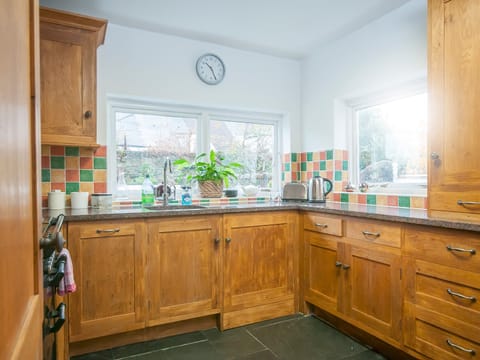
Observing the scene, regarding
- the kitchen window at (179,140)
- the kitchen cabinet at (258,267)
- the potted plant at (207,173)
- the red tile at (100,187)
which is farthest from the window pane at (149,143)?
the kitchen cabinet at (258,267)

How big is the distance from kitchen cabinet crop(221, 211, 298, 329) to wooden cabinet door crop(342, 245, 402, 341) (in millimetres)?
498

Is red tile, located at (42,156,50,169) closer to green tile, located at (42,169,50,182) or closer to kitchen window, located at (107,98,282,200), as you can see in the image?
green tile, located at (42,169,50,182)

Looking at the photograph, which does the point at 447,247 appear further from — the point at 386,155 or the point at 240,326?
the point at 240,326

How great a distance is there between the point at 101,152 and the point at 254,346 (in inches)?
69.2

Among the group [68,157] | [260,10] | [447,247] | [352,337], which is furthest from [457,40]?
[68,157]

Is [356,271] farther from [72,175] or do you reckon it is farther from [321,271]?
[72,175]

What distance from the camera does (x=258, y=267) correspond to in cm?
248

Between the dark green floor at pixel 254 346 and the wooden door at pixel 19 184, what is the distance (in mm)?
1594

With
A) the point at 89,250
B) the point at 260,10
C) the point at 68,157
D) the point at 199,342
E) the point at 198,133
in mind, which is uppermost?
the point at 260,10

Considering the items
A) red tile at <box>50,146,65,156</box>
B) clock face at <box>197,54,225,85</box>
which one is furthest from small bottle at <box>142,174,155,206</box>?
clock face at <box>197,54,225,85</box>

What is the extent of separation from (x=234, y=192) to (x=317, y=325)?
129 cm

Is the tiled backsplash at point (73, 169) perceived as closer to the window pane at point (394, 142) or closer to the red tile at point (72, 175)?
the red tile at point (72, 175)

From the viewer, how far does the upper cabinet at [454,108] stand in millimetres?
1712

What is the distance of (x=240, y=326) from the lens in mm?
2420
